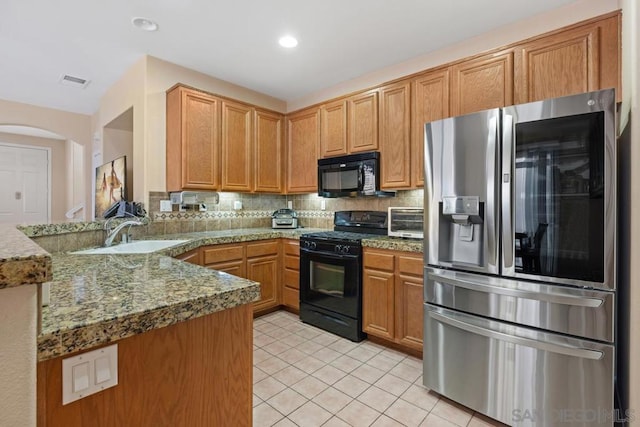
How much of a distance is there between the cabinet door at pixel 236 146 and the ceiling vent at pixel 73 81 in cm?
192

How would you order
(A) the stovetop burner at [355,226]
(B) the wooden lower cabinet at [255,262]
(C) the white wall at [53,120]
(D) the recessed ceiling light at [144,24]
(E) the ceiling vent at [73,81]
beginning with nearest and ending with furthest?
1. (D) the recessed ceiling light at [144,24]
2. (B) the wooden lower cabinet at [255,262]
3. (A) the stovetop burner at [355,226]
4. (E) the ceiling vent at [73,81]
5. (C) the white wall at [53,120]

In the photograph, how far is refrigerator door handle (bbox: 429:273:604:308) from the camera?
4.80 ft

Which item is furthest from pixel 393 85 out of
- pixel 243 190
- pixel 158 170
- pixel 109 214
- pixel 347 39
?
pixel 109 214

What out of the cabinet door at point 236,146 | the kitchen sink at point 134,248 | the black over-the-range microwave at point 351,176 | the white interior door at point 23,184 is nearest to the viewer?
the kitchen sink at point 134,248

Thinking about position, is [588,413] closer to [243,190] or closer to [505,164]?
[505,164]

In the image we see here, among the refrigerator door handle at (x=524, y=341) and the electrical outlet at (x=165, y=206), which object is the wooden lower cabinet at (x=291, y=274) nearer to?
the electrical outlet at (x=165, y=206)

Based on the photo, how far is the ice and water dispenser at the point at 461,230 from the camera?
1.79 m

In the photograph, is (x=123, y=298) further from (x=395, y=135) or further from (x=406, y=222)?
(x=395, y=135)

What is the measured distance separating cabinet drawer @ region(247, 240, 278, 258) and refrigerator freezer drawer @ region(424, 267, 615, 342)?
1.90 m

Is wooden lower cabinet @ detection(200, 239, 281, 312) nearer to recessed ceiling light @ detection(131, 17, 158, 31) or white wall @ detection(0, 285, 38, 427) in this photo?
recessed ceiling light @ detection(131, 17, 158, 31)

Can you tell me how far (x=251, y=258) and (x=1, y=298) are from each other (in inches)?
106

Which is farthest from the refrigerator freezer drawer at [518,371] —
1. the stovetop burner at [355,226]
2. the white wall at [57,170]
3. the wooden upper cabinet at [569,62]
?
the white wall at [57,170]

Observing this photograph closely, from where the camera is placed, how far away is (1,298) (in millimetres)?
542

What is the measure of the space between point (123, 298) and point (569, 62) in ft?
9.30
